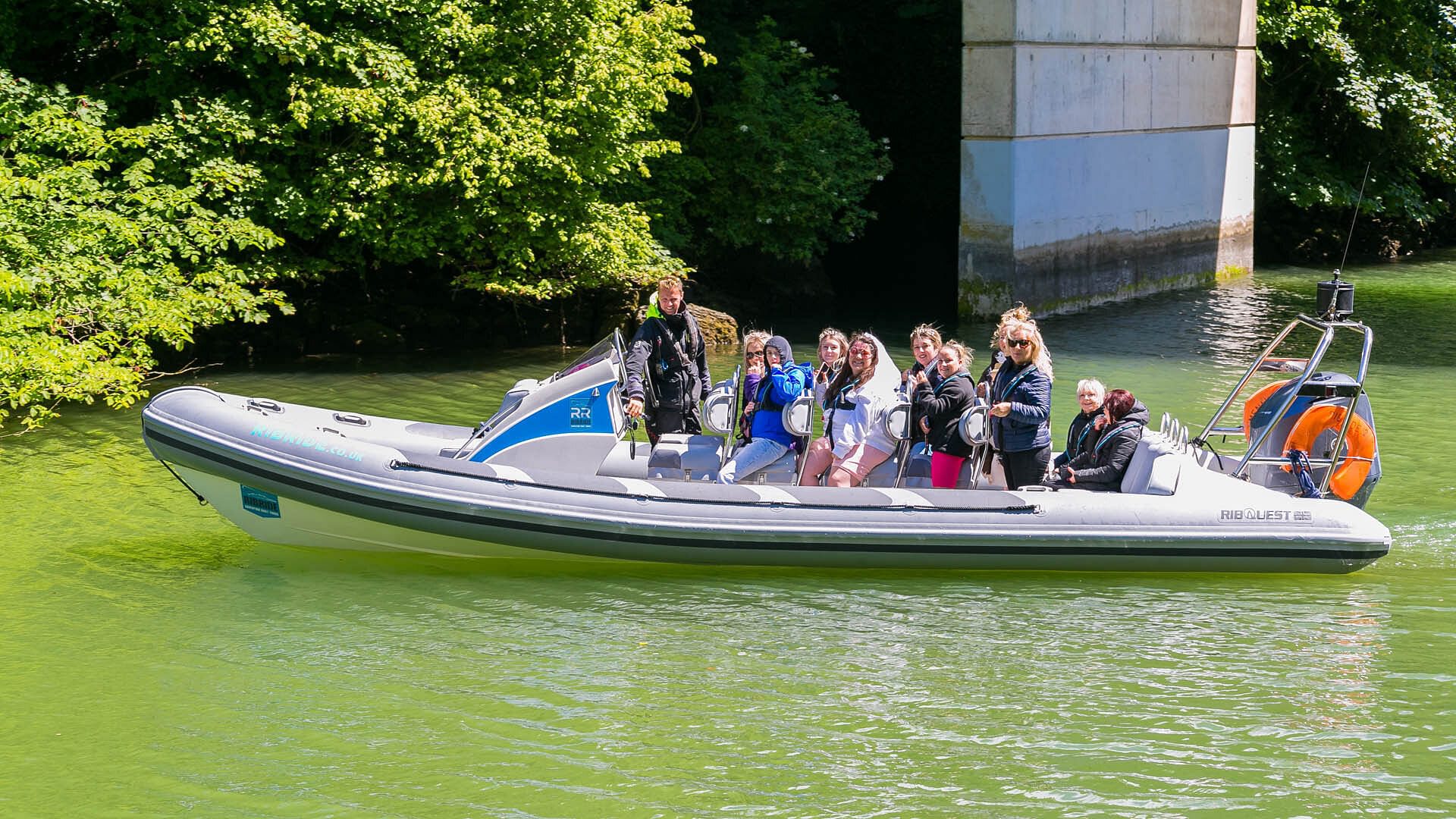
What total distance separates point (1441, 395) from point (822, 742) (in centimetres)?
975

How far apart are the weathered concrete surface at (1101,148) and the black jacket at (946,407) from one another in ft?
34.9

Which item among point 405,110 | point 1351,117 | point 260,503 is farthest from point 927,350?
point 1351,117

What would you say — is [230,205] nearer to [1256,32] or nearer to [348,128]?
[348,128]

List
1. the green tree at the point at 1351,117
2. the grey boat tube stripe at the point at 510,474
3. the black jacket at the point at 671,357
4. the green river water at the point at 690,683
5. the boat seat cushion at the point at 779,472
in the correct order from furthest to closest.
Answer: the green tree at the point at 1351,117, the black jacket at the point at 671,357, the boat seat cushion at the point at 779,472, the grey boat tube stripe at the point at 510,474, the green river water at the point at 690,683

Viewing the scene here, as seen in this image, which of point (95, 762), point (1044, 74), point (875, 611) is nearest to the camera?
point (95, 762)

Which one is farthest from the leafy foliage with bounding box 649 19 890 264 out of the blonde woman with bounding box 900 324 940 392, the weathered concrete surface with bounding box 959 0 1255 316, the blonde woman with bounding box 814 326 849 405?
the blonde woman with bounding box 900 324 940 392

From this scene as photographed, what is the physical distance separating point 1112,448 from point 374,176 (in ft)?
29.7

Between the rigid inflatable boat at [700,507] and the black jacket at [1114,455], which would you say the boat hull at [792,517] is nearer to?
the rigid inflatable boat at [700,507]

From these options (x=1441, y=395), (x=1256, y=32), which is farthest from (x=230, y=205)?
(x=1256, y=32)

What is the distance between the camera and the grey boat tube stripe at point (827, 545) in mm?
7922

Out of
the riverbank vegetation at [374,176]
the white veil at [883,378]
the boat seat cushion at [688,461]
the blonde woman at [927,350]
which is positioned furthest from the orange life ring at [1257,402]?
the riverbank vegetation at [374,176]

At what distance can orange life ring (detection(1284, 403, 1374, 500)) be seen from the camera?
8422mm

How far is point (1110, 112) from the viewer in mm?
19781

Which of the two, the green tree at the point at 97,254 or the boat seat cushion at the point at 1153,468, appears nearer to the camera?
the boat seat cushion at the point at 1153,468
